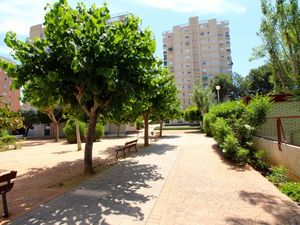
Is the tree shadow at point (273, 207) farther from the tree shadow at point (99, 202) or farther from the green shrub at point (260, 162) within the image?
the green shrub at point (260, 162)

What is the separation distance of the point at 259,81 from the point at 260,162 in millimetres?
52996

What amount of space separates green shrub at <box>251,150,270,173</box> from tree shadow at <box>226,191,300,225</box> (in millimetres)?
3199

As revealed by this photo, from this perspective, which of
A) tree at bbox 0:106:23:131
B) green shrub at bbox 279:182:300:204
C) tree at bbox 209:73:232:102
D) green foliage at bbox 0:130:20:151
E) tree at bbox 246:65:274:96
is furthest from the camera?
tree at bbox 209:73:232:102

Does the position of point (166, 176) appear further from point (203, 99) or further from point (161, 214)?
point (203, 99)

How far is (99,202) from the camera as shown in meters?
5.43

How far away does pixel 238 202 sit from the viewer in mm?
5258

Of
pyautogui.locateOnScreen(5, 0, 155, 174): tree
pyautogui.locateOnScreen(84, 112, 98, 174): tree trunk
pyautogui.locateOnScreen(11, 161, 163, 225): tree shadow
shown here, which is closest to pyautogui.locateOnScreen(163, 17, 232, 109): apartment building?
pyautogui.locateOnScreen(84, 112, 98, 174): tree trunk

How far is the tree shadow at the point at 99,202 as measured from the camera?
14.8 ft

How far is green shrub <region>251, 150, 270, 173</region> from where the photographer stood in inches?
339

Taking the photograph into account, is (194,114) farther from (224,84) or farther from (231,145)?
(231,145)

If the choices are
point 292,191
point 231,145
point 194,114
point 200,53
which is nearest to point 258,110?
point 231,145

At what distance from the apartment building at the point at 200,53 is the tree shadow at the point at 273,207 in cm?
7248

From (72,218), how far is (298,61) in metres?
22.3

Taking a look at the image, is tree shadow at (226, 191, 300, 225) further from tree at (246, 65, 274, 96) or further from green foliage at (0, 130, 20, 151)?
tree at (246, 65, 274, 96)
